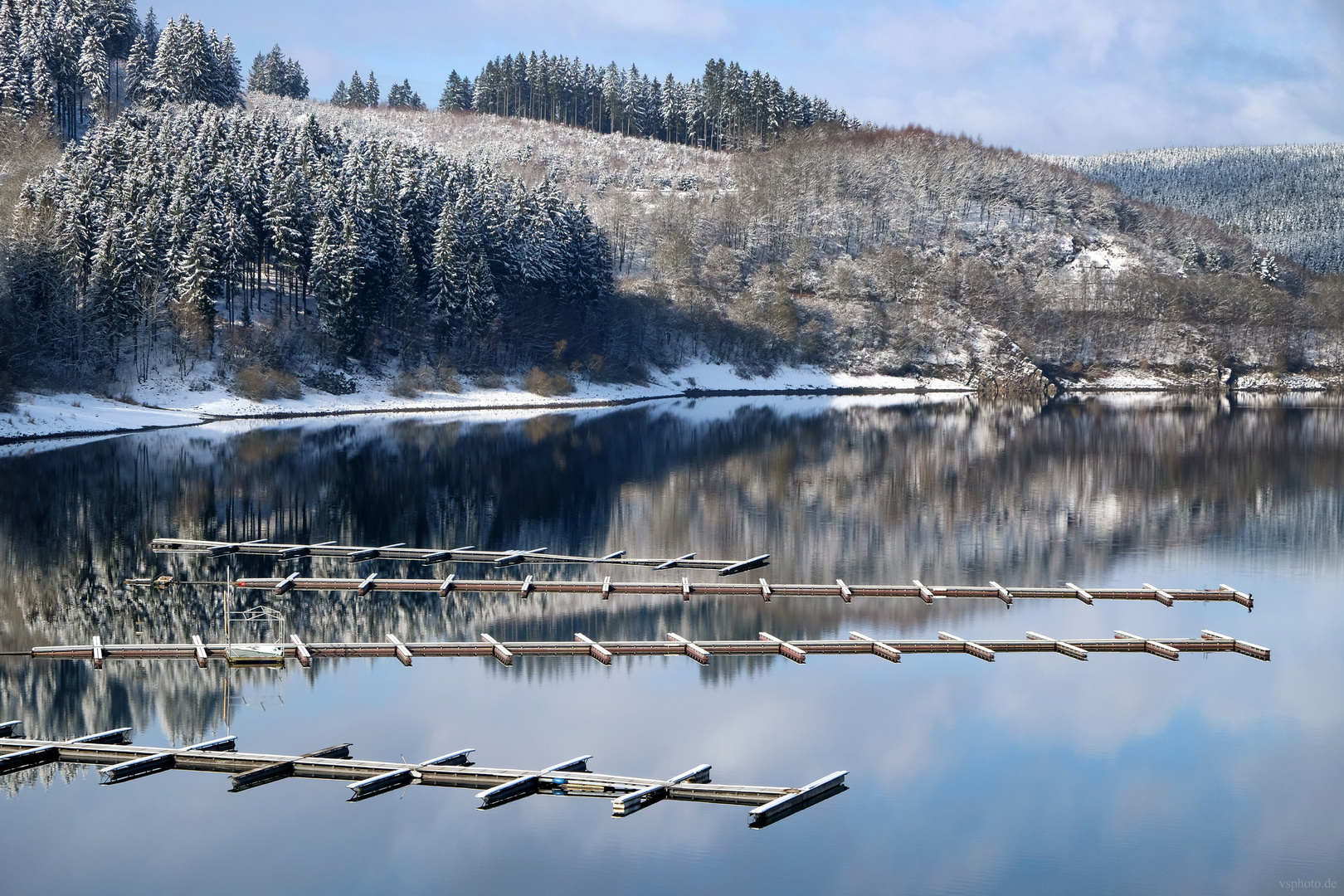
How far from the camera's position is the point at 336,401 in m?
82.9

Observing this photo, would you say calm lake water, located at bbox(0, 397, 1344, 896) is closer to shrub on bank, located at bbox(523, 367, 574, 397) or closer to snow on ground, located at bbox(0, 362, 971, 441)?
snow on ground, located at bbox(0, 362, 971, 441)

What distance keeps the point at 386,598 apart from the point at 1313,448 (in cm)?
5715

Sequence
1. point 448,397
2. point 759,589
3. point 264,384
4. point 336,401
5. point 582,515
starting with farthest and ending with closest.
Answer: point 448,397, point 336,401, point 264,384, point 582,515, point 759,589

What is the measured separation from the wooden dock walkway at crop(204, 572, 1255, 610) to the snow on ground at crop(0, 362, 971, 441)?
36635 millimetres

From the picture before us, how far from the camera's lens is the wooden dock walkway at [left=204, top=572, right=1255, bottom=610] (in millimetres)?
31359

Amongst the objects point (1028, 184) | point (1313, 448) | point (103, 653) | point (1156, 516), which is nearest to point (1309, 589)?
point (1156, 516)

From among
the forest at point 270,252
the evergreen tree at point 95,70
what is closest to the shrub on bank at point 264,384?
the forest at point 270,252

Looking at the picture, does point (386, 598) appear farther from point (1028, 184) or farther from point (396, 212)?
point (1028, 184)

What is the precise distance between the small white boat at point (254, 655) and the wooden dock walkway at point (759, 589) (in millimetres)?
6728

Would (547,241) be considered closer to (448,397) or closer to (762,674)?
(448,397)

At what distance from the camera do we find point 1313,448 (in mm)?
66500

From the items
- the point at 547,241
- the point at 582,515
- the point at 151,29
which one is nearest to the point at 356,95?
the point at 151,29

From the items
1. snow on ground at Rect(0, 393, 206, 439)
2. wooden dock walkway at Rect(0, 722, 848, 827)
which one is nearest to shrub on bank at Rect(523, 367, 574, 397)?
snow on ground at Rect(0, 393, 206, 439)

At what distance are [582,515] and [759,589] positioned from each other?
1293 centimetres
